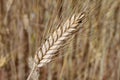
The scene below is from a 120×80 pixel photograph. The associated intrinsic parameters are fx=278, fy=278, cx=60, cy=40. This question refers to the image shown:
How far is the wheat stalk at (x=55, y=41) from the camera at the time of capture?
0.71 meters

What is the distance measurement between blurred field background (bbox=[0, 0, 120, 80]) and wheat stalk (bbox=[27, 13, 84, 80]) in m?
0.45

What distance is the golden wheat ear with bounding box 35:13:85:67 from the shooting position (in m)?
0.71

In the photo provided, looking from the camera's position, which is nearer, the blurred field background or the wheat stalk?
the wheat stalk

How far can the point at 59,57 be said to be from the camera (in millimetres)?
1255

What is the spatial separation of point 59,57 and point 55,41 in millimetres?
543

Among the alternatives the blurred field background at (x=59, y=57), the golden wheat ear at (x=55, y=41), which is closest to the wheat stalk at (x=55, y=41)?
the golden wheat ear at (x=55, y=41)

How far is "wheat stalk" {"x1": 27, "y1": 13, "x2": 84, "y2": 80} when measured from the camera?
2.33ft

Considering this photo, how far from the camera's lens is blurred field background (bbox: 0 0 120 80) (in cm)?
125

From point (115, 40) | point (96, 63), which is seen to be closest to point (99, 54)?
Result: point (96, 63)

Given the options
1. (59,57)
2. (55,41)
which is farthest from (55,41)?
(59,57)

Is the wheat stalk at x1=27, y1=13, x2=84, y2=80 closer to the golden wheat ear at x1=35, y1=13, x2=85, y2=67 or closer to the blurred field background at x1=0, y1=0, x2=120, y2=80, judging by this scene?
the golden wheat ear at x1=35, y1=13, x2=85, y2=67

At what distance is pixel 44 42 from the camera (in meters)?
0.73

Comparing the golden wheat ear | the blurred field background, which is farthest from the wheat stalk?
the blurred field background

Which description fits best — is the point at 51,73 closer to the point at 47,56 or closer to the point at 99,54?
the point at 99,54
